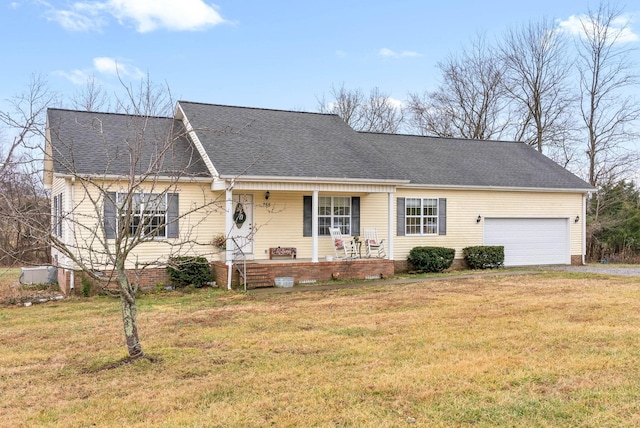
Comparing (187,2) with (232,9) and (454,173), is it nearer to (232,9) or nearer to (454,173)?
(232,9)

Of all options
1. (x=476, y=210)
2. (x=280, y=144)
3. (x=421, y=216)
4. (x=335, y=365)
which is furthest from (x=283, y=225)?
(x=335, y=365)

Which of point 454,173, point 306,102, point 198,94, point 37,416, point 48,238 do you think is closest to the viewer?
point 37,416

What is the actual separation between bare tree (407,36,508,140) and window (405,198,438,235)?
16.3 metres

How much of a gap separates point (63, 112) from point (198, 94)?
34.0ft

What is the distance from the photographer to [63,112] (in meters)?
15.6

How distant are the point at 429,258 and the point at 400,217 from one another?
156cm

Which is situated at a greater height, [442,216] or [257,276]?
[442,216]

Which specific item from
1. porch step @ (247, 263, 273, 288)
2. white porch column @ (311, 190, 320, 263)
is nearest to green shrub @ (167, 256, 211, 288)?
porch step @ (247, 263, 273, 288)

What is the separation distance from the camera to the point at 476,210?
1759cm

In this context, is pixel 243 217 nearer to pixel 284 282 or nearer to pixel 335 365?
pixel 284 282

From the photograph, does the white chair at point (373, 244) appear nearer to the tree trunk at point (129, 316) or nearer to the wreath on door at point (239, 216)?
the wreath on door at point (239, 216)

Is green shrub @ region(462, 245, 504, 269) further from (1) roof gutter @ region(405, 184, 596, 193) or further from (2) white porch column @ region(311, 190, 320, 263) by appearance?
(2) white porch column @ region(311, 190, 320, 263)

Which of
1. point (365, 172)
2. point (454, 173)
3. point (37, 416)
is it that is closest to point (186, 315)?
point (37, 416)

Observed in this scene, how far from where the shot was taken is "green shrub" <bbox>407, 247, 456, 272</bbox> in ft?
53.1
